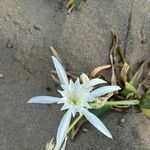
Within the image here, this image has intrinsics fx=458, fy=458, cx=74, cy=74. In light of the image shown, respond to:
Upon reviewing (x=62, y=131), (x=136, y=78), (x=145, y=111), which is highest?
(x=62, y=131)

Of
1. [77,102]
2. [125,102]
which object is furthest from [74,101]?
[125,102]

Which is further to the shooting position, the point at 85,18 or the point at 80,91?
the point at 85,18

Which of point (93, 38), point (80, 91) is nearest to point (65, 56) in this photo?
point (93, 38)

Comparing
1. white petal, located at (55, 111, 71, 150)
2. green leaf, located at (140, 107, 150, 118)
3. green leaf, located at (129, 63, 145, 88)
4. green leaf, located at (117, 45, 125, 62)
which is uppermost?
white petal, located at (55, 111, 71, 150)

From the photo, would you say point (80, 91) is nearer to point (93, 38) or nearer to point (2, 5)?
point (93, 38)

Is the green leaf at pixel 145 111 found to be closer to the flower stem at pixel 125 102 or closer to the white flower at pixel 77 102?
the flower stem at pixel 125 102

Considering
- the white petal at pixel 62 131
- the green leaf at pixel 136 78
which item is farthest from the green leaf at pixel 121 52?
the white petal at pixel 62 131

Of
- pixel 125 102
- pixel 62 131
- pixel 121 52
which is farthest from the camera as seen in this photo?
pixel 121 52

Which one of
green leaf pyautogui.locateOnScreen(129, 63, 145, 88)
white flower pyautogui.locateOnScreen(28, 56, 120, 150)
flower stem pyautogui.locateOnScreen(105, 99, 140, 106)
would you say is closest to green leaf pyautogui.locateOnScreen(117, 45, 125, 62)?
green leaf pyautogui.locateOnScreen(129, 63, 145, 88)

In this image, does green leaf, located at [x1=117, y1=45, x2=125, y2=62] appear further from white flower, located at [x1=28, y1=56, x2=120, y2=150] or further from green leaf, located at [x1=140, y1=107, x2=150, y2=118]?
white flower, located at [x1=28, y1=56, x2=120, y2=150]

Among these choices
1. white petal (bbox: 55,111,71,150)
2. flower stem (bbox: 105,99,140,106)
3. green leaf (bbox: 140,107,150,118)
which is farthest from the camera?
green leaf (bbox: 140,107,150,118)

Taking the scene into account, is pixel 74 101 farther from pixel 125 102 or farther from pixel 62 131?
pixel 125 102
